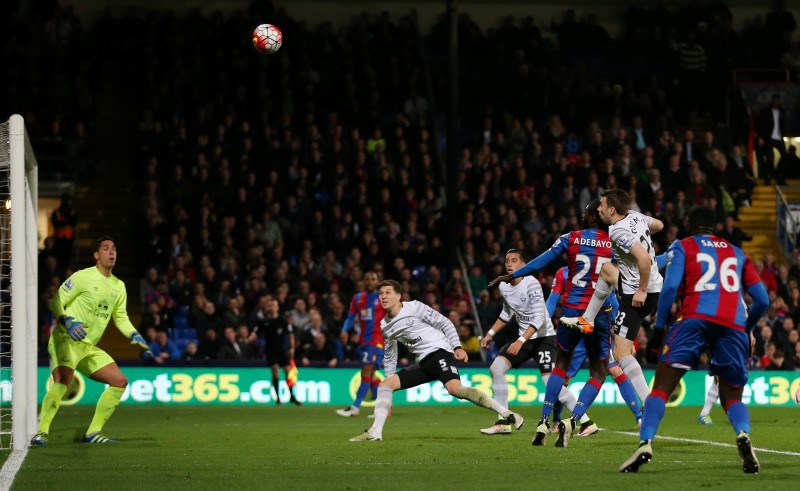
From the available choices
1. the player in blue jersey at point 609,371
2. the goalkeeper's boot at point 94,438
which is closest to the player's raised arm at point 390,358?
the player in blue jersey at point 609,371

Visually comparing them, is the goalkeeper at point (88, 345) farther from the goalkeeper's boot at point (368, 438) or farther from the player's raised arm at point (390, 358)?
the player's raised arm at point (390, 358)

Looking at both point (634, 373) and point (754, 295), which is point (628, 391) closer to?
point (634, 373)

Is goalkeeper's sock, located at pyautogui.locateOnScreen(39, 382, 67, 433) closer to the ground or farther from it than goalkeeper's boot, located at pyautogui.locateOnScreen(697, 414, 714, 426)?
farther from it

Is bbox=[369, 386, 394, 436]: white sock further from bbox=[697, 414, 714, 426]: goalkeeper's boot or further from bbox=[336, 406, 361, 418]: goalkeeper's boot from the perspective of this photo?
bbox=[336, 406, 361, 418]: goalkeeper's boot

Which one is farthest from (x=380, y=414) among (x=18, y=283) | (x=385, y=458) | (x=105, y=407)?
(x=18, y=283)

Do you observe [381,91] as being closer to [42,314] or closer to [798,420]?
[42,314]

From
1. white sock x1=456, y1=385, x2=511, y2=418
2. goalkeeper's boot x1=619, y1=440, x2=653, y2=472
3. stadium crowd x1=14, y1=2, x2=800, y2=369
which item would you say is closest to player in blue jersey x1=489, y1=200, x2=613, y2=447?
white sock x1=456, y1=385, x2=511, y2=418

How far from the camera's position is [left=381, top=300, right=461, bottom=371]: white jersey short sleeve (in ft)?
45.9

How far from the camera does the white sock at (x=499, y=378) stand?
15633 mm

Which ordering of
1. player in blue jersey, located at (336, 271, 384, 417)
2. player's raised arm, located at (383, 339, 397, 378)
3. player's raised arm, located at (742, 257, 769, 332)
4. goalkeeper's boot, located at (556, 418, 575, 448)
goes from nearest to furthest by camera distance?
player's raised arm, located at (742, 257, 769, 332), goalkeeper's boot, located at (556, 418, 575, 448), player's raised arm, located at (383, 339, 397, 378), player in blue jersey, located at (336, 271, 384, 417)

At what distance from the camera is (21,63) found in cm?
2812

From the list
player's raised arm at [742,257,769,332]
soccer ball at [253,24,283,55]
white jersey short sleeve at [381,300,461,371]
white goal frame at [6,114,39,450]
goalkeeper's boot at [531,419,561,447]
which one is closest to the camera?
player's raised arm at [742,257,769,332]

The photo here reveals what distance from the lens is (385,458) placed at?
1166cm

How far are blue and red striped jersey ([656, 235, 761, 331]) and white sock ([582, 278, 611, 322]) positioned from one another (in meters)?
2.85
